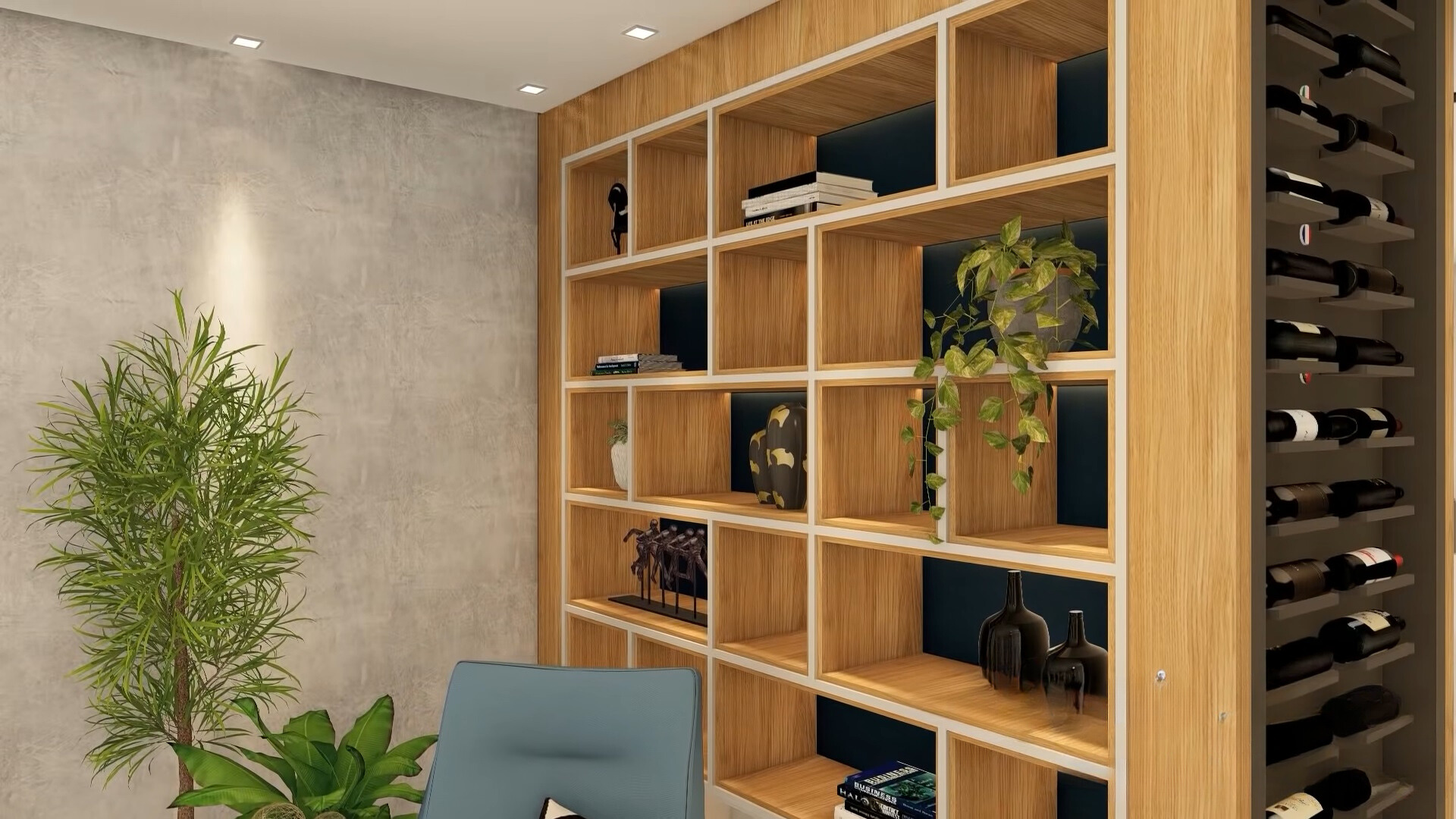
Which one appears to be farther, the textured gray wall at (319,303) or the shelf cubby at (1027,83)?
the textured gray wall at (319,303)

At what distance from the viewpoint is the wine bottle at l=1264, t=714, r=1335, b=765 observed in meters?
1.93

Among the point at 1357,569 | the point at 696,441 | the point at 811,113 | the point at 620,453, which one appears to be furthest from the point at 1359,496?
the point at 620,453

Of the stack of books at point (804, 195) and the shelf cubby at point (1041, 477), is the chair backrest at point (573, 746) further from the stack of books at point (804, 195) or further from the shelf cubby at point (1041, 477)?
the stack of books at point (804, 195)

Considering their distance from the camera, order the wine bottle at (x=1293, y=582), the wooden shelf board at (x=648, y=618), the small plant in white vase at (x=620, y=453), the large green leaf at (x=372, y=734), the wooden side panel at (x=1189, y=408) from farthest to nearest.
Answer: the small plant in white vase at (x=620, y=453) → the wooden shelf board at (x=648, y=618) → the large green leaf at (x=372, y=734) → the wine bottle at (x=1293, y=582) → the wooden side panel at (x=1189, y=408)

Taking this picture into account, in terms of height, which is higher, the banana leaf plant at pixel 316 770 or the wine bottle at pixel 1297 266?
the wine bottle at pixel 1297 266

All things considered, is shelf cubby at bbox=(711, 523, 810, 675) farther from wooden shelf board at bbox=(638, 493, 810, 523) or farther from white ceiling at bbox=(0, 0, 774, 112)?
white ceiling at bbox=(0, 0, 774, 112)

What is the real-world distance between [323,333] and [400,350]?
252 mm

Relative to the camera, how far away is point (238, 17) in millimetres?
2818

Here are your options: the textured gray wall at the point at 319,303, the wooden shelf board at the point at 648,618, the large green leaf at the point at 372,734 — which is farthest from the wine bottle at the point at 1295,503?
the textured gray wall at the point at 319,303

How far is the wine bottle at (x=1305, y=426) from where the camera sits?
6.05 ft

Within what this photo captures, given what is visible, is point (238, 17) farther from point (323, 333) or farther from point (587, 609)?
point (587, 609)

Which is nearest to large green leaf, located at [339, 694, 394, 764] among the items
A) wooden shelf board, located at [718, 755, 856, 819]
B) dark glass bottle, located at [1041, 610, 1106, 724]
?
wooden shelf board, located at [718, 755, 856, 819]

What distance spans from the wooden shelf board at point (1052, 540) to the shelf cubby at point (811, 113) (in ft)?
3.32

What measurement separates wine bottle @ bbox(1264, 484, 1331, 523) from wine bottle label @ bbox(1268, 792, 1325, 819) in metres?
0.54
